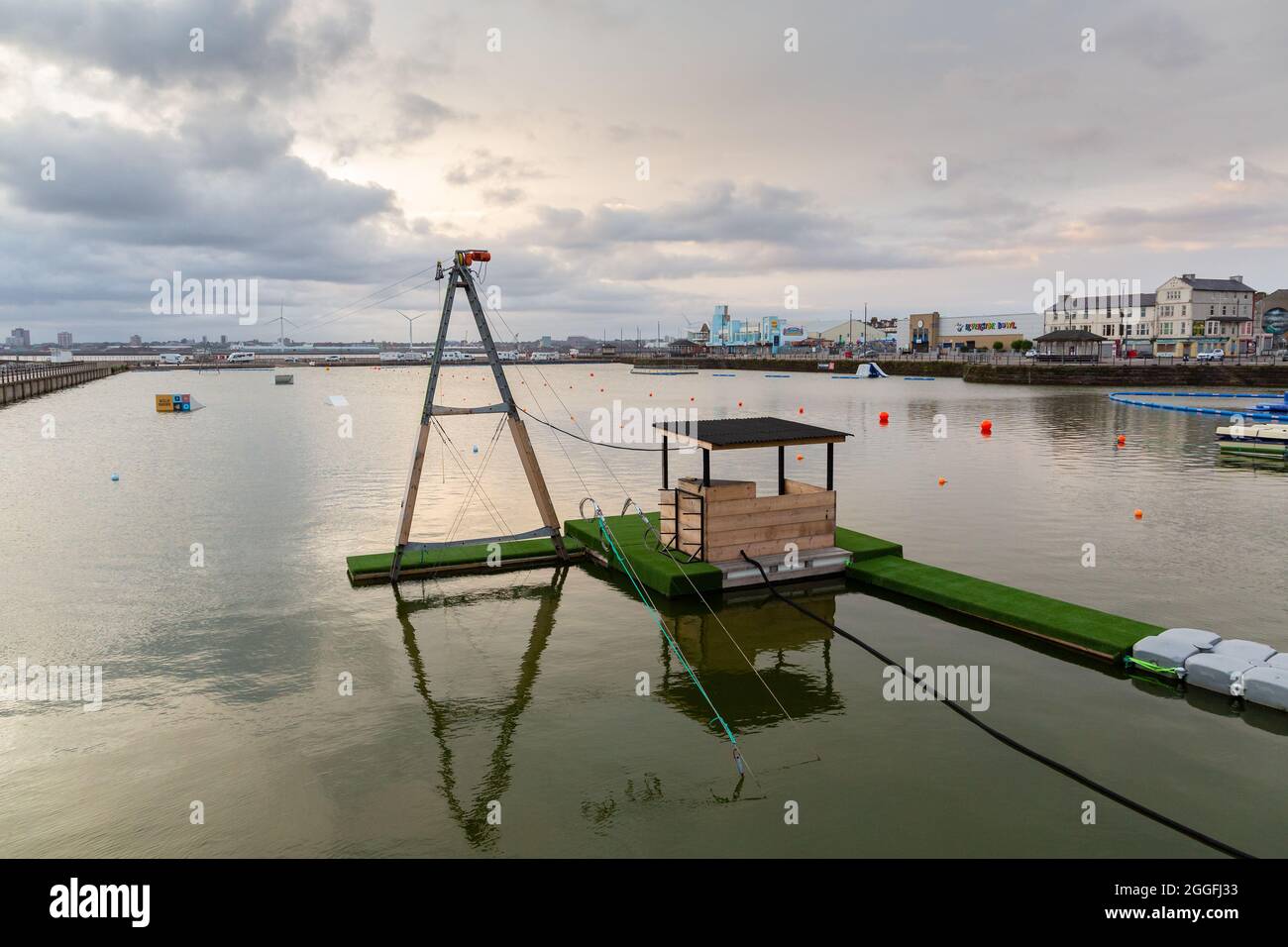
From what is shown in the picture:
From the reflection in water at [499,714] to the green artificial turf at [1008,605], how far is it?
25.1 feet

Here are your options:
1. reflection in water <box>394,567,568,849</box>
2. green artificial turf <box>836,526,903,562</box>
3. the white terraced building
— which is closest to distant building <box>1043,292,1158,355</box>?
the white terraced building

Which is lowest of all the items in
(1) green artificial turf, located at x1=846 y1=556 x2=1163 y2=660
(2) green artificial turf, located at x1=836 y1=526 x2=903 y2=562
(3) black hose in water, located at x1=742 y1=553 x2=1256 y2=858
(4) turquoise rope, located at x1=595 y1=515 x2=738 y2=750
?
(3) black hose in water, located at x1=742 y1=553 x2=1256 y2=858

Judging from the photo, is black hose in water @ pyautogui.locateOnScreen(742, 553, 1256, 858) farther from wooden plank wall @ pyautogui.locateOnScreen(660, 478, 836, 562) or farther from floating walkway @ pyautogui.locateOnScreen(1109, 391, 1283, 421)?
floating walkway @ pyautogui.locateOnScreen(1109, 391, 1283, 421)

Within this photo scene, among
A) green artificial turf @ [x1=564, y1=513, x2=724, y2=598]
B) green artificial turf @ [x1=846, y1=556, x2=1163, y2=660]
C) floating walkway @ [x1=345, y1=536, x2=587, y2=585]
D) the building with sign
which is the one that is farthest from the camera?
the building with sign

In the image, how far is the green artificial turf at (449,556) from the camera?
66.9 feet

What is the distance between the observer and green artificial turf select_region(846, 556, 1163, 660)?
14.6 m

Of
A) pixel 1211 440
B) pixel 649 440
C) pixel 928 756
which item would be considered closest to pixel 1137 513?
pixel 928 756

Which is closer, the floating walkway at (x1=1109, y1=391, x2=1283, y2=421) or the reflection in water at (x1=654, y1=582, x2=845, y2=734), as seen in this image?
the reflection in water at (x1=654, y1=582, x2=845, y2=734)

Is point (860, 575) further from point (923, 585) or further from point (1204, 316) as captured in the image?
point (1204, 316)

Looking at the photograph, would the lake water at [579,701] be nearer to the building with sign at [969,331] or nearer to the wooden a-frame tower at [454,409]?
the wooden a-frame tower at [454,409]

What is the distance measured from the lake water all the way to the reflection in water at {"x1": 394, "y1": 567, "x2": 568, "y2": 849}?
0.06m
